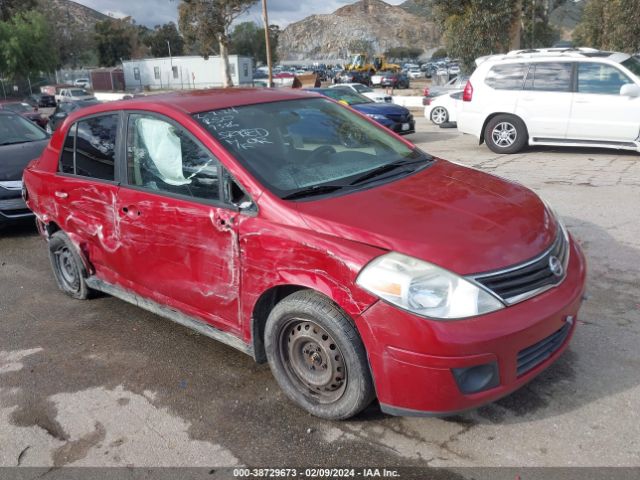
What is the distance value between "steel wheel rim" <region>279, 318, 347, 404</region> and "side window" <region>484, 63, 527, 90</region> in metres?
8.68

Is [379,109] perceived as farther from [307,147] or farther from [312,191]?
[312,191]

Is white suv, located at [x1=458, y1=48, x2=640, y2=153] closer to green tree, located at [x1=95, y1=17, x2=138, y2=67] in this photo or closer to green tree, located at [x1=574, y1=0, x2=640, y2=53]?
green tree, located at [x1=574, y1=0, x2=640, y2=53]

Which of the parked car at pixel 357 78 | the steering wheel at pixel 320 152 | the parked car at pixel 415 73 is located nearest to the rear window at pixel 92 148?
the steering wheel at pixel 320 152

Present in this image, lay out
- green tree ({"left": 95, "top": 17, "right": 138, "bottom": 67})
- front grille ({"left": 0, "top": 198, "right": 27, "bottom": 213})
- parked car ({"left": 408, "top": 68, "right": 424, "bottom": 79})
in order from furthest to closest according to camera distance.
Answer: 1. green tree ({"left": 95, "top": 17, "right": 138, "bottom": 67})
2. parked car ({"left": 408, "top": 68, "right": 424, "bottom": 79})
3. front grille ({"left": 0, "top": 198, "right": 27, "bottom": 213})

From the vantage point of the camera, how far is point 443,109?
16.9 meters

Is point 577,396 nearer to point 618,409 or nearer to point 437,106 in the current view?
point 618,409

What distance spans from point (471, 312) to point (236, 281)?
4.47 ft

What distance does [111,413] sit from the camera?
3320mm

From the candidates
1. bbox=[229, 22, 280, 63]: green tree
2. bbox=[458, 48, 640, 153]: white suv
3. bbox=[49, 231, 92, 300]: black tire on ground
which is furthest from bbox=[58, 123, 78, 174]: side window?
bbox=[229, 22, 280, 63]: green tree

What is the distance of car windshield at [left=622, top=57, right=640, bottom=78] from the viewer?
31.0 feet

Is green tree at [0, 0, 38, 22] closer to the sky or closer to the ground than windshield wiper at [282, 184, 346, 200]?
closer to the sky

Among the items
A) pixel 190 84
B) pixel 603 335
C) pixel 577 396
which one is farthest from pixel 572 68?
pixel 190 84

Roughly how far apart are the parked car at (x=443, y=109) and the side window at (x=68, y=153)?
1330cm

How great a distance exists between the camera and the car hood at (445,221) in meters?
2.69
